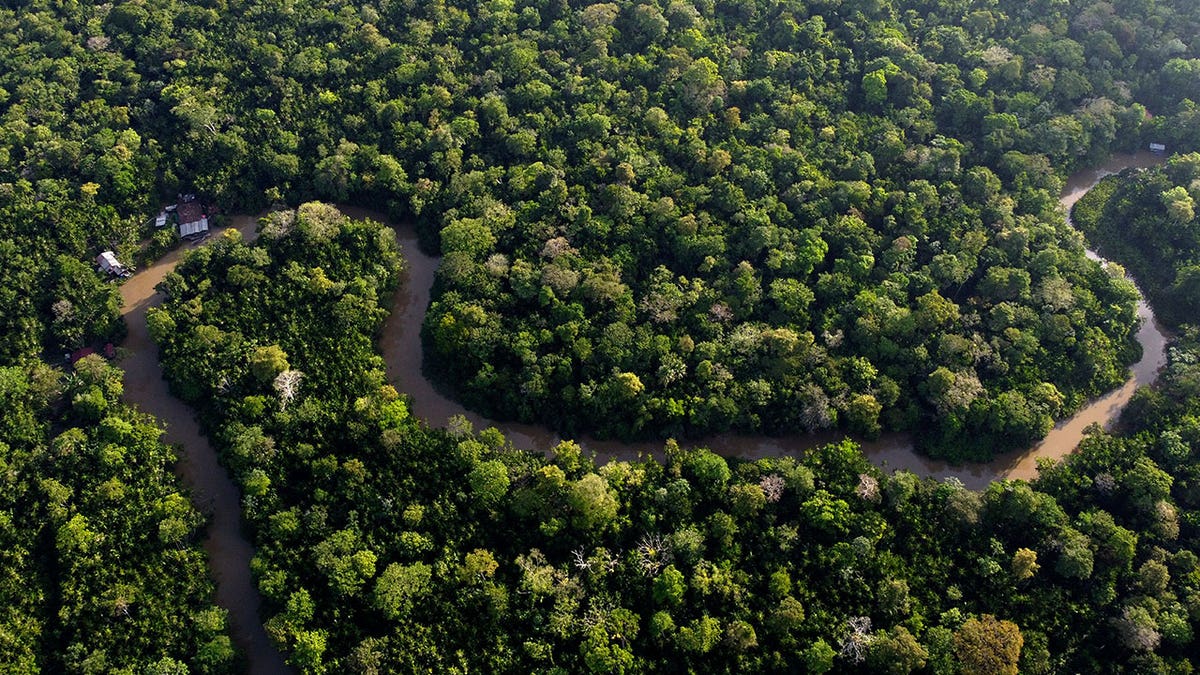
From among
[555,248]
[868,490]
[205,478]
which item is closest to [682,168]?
[555,248]

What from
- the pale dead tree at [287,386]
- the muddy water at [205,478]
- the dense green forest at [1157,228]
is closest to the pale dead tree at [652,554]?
the muddy water at [205,478]

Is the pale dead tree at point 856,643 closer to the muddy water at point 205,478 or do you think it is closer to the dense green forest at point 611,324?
the dense green forest at point 611,324

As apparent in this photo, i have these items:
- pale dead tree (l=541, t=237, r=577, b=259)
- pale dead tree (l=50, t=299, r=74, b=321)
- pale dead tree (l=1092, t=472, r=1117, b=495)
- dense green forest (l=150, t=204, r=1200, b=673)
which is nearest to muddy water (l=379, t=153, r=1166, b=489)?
dense green forest (l=150, t=204, r=1200, b=673)

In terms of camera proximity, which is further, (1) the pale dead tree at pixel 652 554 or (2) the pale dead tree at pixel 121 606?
(1) the pale dead tree at pixel 652 554

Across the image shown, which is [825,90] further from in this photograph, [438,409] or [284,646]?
[284,646]

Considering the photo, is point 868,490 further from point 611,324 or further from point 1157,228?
point 1157,228

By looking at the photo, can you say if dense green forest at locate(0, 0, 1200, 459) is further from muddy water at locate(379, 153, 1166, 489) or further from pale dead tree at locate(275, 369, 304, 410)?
pale dead tree at locate(275, 369, 304, 410)

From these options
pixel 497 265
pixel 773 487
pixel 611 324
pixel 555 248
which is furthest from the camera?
pixel 555 248
